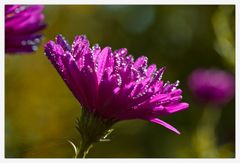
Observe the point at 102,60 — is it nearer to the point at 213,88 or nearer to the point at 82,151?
the point at 82,151

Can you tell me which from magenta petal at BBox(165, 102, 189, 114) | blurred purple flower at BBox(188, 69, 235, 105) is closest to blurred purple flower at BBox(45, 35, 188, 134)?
magenta petal at BBox(165, 102, 189, 114)

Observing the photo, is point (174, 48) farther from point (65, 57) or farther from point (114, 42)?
point (65, 57)

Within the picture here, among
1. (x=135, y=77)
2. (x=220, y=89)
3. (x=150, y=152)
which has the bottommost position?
(x=150, y=152)

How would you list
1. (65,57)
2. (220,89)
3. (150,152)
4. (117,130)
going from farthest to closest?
(117,130) < (150,152) < (220,89) < (65,57)

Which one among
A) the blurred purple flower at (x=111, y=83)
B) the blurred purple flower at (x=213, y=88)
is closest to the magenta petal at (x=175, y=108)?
the blurred purple flower at (x=111, y=83)

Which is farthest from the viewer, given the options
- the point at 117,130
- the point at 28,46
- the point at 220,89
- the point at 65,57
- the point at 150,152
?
the point at 117,130

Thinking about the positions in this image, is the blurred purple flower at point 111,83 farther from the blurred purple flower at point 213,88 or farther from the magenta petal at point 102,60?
the blurred purple flower at point 213,88

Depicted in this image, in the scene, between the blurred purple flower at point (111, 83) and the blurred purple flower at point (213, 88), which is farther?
the blurred purple flower at point (213, 88)

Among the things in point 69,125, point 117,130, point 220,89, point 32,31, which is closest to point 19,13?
point 32,31
